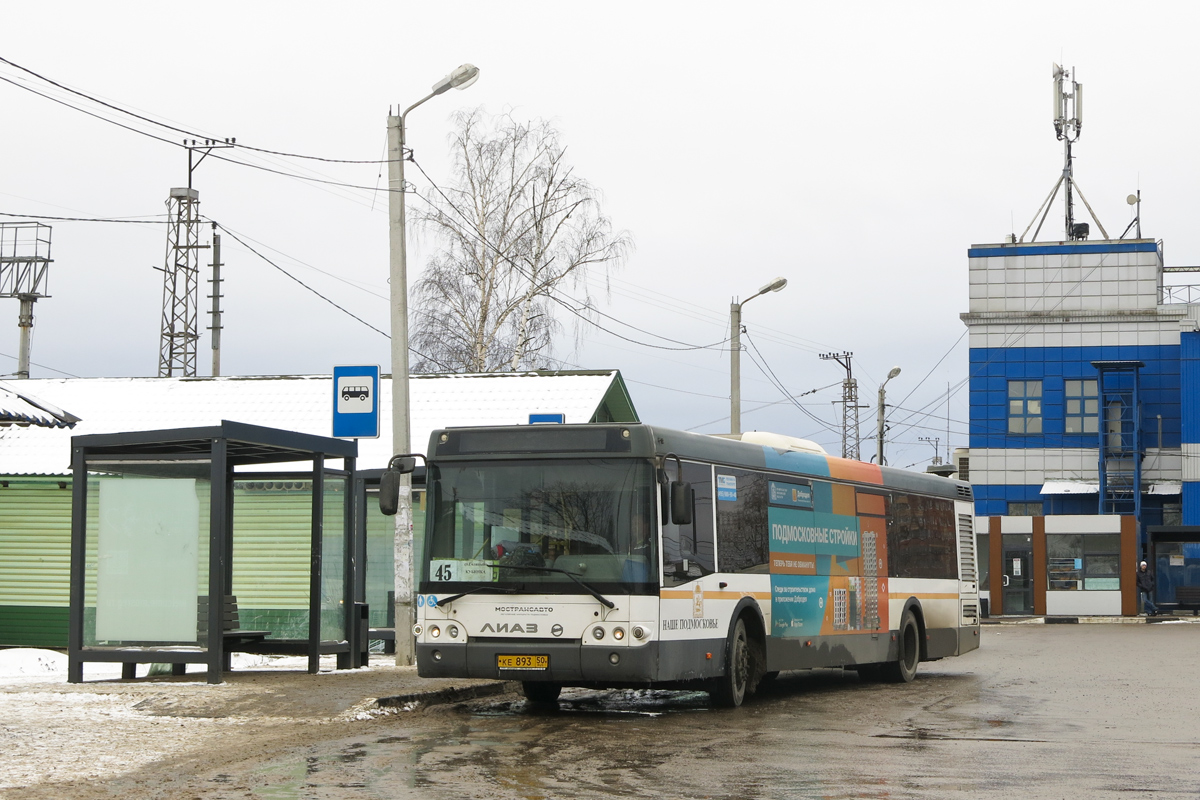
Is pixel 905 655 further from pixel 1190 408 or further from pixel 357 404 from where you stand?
pixel 1190 408

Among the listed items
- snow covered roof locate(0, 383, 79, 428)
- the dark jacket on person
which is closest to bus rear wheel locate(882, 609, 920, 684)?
snow covered roof locate(0, 383, 79, 428)

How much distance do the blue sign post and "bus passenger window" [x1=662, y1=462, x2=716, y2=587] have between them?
4000 mm

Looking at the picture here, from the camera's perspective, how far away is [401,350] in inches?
741

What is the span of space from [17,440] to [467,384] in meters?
8.03

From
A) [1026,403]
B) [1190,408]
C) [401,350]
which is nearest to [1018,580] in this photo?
[1190,408]

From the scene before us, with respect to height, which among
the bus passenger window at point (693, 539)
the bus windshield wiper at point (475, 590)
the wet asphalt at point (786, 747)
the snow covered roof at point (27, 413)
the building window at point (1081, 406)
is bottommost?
the wet asphalt at point (786, 747)

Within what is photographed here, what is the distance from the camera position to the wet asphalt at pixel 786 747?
9227mm

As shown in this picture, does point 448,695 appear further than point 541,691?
No

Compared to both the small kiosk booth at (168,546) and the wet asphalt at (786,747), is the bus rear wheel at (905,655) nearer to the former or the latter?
the wet asphalt at (786,747)

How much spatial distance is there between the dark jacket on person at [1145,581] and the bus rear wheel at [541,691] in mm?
31189

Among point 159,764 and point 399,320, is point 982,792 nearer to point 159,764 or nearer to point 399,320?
point 159,764

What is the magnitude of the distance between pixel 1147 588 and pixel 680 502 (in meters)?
32.8

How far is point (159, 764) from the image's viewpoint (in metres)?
10.0

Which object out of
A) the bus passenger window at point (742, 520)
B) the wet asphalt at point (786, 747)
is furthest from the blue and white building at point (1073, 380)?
the bus passenger window at point (742, 520)
